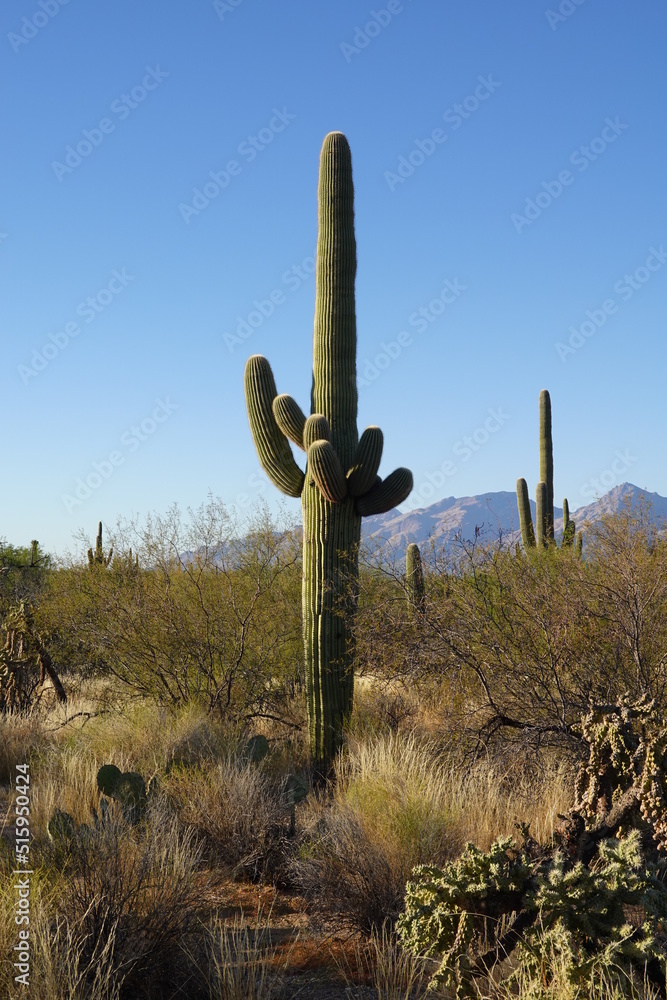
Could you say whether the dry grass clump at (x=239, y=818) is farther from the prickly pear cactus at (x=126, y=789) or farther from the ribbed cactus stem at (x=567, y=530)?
the ribbed cactus stem at (x=567, y=530)

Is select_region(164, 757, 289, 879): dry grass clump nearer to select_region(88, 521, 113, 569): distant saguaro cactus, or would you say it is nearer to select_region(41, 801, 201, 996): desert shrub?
select_region(41, 801, 201, 996): desert shrub

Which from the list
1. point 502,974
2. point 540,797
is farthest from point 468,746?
point 502,974

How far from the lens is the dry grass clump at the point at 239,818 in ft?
20.4

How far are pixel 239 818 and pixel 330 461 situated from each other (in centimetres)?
407

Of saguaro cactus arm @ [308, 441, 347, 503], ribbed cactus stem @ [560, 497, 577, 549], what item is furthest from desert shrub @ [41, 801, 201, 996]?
ribbed cactus stem @ [560, 497, 577, 549]

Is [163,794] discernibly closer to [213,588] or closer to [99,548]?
[213,588]

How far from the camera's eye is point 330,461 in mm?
9312

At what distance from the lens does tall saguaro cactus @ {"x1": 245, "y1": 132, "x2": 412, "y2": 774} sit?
9.45 metres

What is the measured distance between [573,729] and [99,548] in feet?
38.3

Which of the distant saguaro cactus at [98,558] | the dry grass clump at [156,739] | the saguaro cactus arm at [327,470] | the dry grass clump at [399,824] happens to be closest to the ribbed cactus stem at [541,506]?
the distant saguaro cactus at [98,558]

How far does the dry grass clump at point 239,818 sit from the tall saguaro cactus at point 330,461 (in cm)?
247

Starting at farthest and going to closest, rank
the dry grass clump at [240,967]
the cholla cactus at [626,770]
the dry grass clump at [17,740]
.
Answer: the dry grass clump at [17,740] → the cholla cactus at [626,770] → the dry grass clump at [240,967]

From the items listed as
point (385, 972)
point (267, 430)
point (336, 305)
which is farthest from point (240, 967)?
point (336, 305)

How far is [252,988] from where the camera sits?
13.1ft
